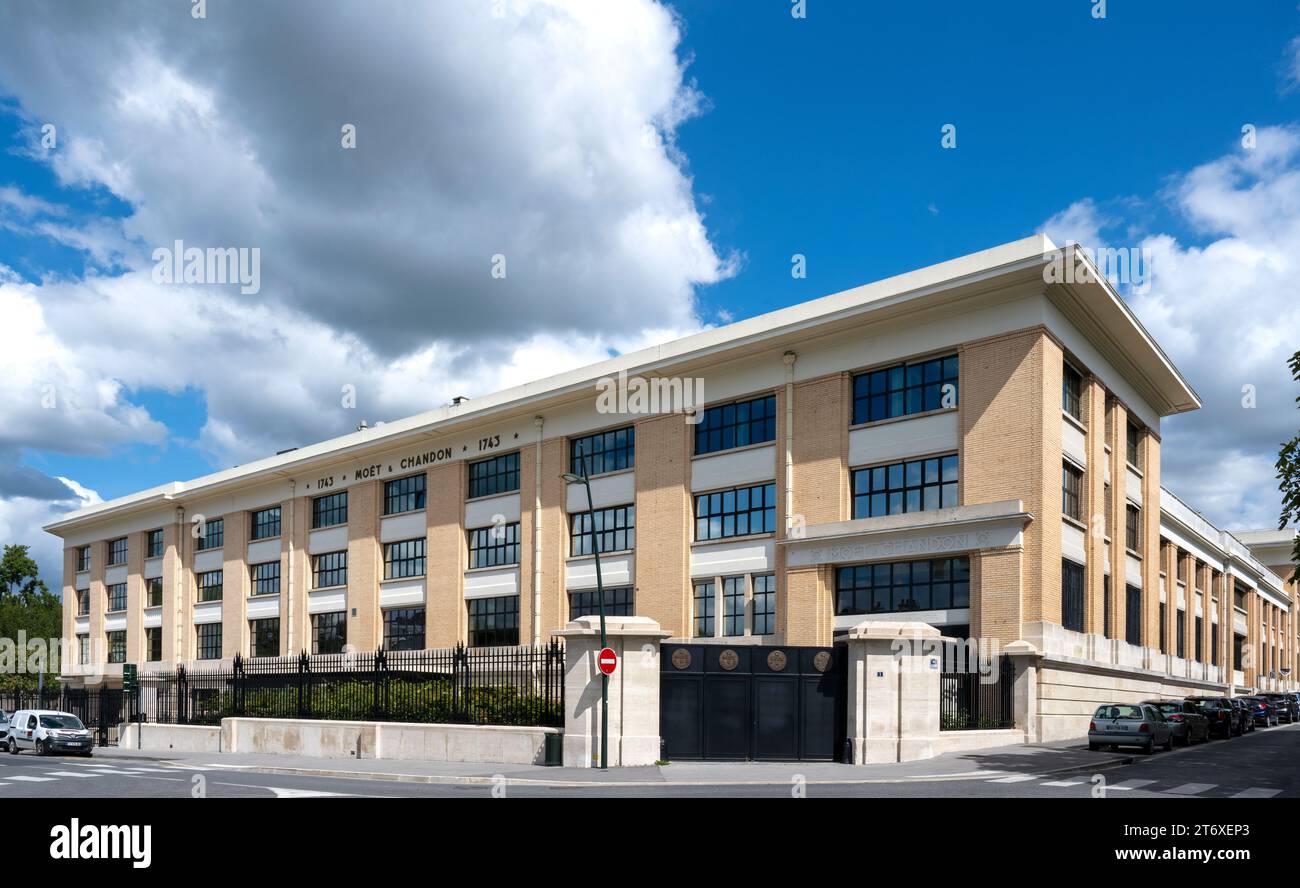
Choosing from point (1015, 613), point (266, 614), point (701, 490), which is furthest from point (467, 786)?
point (266, 614)

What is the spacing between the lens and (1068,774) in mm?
22453

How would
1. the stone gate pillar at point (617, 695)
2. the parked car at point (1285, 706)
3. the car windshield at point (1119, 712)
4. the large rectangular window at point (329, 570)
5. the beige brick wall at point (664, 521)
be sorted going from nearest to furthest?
the stone gate pillar at point (617, 695), the car windshield at point (1119, 712), the beige brick wall at point (664, 521), the parked car at point (1285, 706), the large rectangular window at point (329, 570)

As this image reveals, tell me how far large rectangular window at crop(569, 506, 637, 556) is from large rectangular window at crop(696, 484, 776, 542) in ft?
10.1

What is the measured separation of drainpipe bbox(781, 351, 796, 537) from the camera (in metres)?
35.8

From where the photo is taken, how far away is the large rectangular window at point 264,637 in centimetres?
5631

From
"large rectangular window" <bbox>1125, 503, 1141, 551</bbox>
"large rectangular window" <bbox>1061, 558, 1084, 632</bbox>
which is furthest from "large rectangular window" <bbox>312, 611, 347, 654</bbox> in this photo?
"large rectangular window" <bbox>1125, 503, 1141, 551</bbox>

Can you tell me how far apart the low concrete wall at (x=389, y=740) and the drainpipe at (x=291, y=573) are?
20517mm

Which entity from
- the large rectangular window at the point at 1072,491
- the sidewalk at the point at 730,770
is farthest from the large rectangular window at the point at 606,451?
the sidewalk at the point at 730,770

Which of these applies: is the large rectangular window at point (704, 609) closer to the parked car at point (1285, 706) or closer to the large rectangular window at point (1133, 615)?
the large rectangular window at point (1133, 615)

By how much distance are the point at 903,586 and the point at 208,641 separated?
42917mm

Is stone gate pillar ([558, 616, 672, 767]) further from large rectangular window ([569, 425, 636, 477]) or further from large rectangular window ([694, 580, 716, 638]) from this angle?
large rectangular window ([569, 425, 636, 477])

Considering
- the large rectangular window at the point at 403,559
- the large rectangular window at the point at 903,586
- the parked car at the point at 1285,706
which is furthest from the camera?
the large rectangular window at the point at 403,559

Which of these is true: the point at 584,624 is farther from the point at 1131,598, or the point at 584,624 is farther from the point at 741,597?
the point at 1131,598
